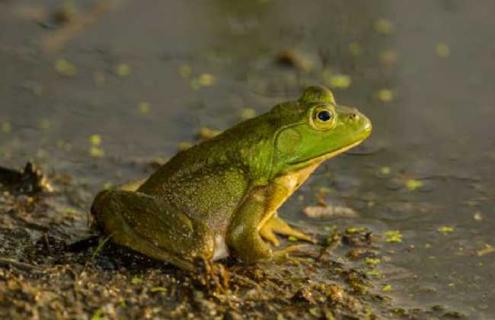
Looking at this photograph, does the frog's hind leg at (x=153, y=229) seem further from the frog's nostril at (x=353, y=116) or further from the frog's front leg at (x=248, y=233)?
the frog's nostril at (x=353, y=116)

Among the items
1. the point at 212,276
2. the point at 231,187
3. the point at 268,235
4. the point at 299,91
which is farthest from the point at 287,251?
the point at 299,91

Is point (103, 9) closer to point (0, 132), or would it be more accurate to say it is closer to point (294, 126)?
point (0, 132)

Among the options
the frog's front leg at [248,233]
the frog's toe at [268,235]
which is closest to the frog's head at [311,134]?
the frog's front leg at [248,233]

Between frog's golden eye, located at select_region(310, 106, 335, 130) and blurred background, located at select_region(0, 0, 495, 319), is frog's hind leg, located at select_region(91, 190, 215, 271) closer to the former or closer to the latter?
frog's golden eye, located at select_region(310, 106, 335, 130)

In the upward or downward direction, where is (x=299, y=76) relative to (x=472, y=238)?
upward

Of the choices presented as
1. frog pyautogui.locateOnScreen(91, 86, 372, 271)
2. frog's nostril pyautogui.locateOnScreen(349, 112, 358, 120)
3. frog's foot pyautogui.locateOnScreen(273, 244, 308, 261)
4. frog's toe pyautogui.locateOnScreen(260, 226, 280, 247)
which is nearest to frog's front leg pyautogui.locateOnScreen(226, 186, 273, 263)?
frog pyautogui.locateOnScreen(91, 86, 372, 271)

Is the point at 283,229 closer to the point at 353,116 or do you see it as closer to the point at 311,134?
the point at 311,134

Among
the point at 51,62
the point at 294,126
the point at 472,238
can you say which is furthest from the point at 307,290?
the point at 51,62
